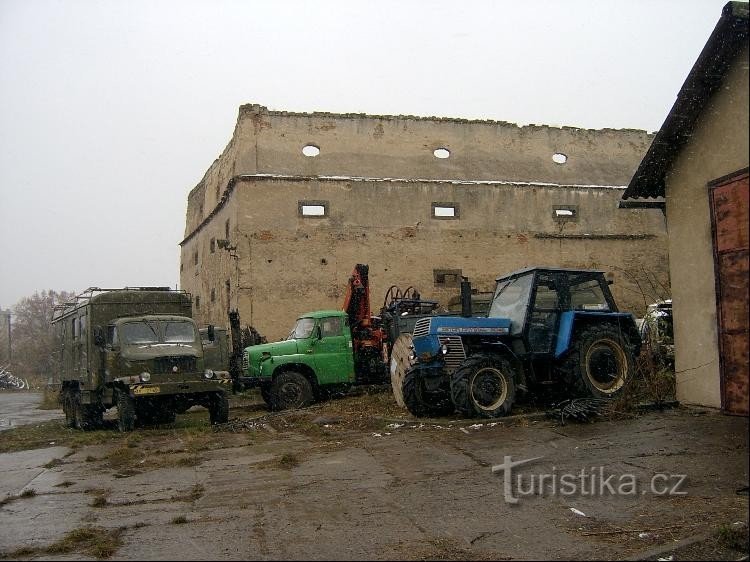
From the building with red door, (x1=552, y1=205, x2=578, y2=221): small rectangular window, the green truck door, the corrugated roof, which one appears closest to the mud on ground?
the building with red door

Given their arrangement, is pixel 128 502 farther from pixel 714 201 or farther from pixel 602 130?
pixel 602 130

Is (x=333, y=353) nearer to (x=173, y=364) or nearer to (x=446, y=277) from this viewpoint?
(x=173, y=364)

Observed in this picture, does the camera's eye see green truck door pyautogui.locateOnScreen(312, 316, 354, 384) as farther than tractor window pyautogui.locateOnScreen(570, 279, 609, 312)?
Yes

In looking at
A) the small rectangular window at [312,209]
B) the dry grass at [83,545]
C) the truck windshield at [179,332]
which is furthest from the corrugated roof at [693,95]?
the small rectangular window at [312,209]

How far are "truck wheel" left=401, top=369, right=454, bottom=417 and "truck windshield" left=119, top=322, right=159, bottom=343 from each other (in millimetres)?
4849

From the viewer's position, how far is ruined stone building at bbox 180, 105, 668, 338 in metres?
21.1

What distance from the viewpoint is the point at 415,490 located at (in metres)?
6.14

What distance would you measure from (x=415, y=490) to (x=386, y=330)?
9388 millimetres

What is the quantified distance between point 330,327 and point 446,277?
8.27m

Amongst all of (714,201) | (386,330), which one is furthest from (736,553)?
(386,330)

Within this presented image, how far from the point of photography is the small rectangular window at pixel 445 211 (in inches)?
886

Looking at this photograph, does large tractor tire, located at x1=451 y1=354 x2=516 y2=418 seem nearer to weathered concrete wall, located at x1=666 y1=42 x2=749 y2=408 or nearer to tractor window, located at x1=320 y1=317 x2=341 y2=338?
weathered concrete wall, located at x1=666 y1=42 x2=749 y2=408

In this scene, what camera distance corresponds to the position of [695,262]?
8750mm

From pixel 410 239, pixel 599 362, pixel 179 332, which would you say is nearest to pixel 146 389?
pixel 179 332
